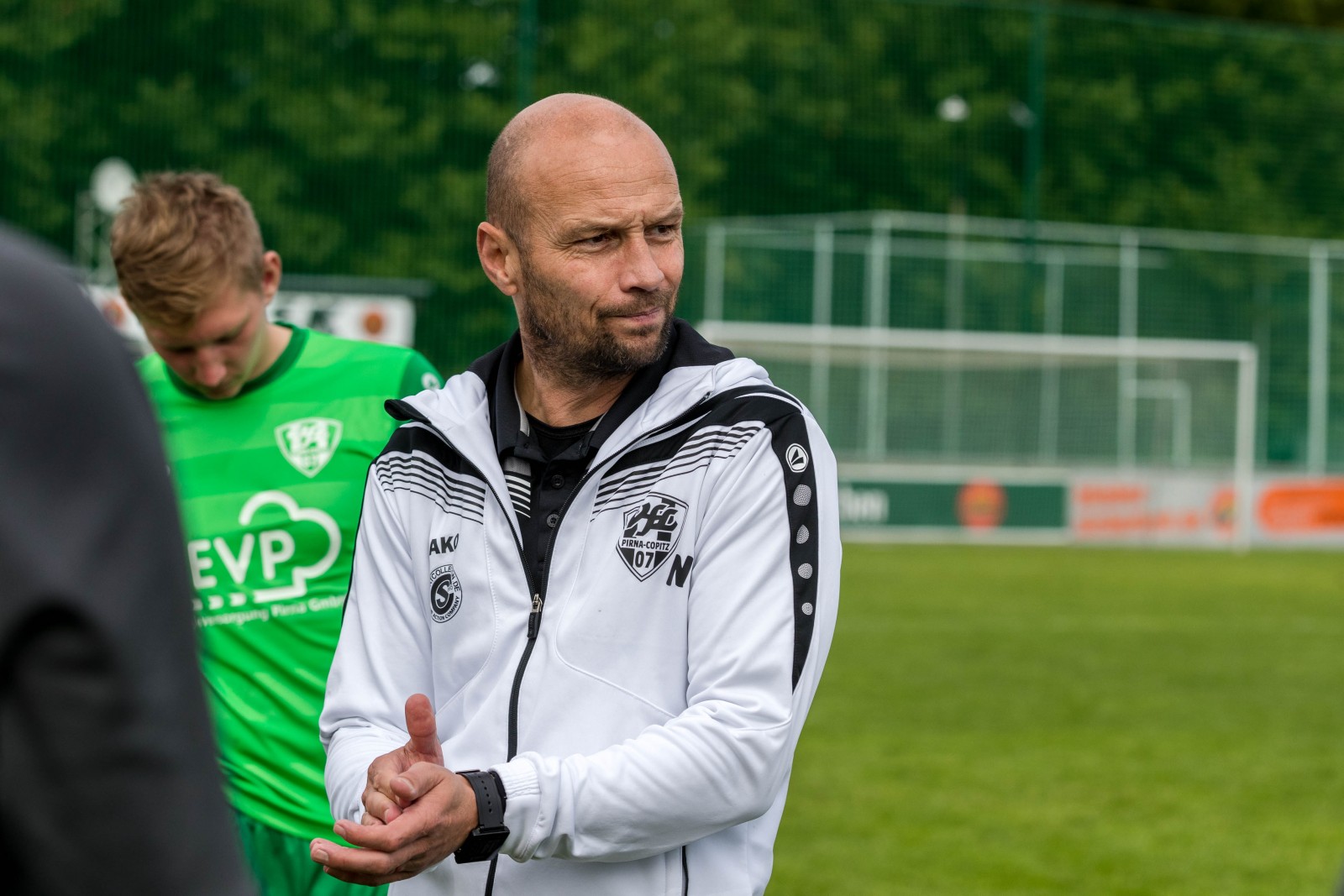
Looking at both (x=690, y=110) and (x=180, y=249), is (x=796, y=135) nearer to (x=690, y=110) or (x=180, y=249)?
(x=690, y=110)

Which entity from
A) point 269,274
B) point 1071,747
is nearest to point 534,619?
point 269,274

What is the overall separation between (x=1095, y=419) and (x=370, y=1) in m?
10.8

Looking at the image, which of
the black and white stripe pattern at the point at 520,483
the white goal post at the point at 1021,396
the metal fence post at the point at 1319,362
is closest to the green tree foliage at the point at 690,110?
the white goal post at the point at 1021,396

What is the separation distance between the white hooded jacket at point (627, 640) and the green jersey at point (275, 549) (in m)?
1.04

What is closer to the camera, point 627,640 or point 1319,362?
point 627,640

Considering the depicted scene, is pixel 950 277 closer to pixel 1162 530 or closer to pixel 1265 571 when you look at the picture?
pixel 1162 530

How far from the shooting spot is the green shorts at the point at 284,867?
3.29 m

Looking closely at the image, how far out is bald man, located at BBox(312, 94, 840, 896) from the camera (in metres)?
2.00

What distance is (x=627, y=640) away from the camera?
2133mm

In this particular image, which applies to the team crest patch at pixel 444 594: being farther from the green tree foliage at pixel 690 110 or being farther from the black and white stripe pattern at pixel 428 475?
the green tree foliage at pixel 690 110

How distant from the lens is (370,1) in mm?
21375

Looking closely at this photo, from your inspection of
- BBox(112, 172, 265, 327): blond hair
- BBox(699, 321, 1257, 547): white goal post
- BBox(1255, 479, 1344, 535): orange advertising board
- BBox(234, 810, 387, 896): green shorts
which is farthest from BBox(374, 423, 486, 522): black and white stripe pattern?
BBox(1255, 479, 1344, 535): orange advertising board

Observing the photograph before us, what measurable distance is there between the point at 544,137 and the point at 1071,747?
750 cm

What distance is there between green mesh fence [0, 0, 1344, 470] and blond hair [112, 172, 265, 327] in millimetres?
15115
